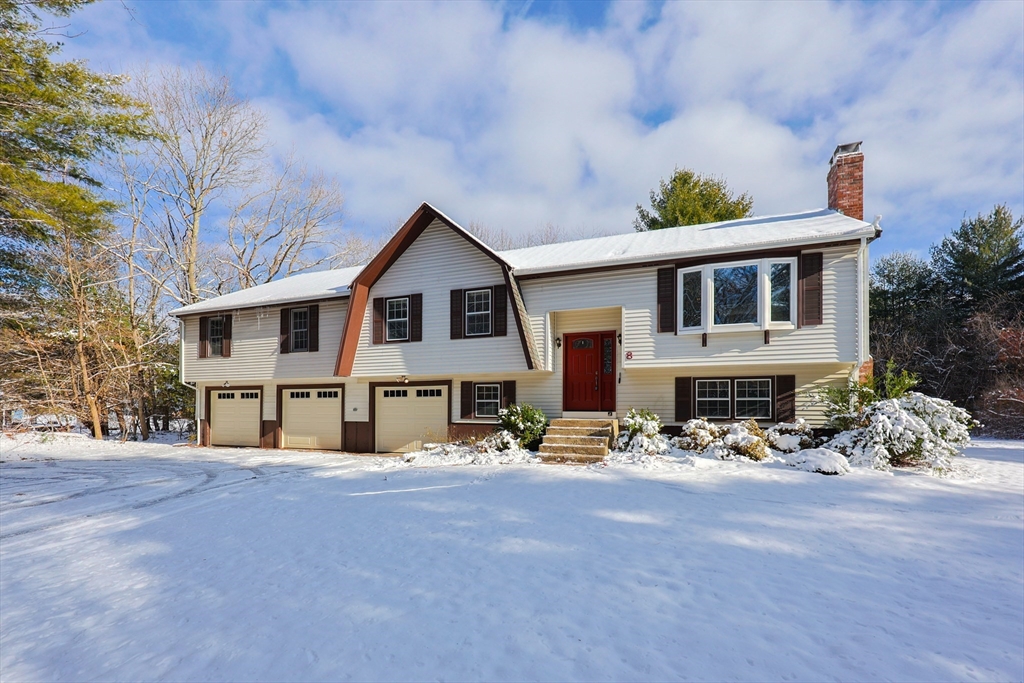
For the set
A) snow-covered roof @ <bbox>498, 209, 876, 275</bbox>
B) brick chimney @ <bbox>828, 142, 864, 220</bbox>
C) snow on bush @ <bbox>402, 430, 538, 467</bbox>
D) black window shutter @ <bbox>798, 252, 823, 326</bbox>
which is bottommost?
snow on bush @ <bbox>402, 430, 538, 467</bbox>

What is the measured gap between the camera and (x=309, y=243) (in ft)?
→ 95.0

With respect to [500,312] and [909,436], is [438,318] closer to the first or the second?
[500,312]

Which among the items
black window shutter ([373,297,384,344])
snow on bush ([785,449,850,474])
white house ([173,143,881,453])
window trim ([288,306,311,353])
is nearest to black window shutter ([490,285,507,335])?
white house ([173,143,881,453])

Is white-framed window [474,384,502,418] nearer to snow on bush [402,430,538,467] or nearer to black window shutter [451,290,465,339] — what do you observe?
snow on bush [402,430,538,467]

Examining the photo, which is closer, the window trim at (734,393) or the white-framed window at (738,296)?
the white-framed window at (738,296)

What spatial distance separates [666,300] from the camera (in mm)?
12164

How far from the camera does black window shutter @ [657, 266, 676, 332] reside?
12.1 m

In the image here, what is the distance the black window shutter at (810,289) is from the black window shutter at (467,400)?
29.2ft

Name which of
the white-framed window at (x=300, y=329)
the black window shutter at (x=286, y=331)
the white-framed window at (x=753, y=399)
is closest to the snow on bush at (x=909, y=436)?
the white-framed window at (x=753, y=399)

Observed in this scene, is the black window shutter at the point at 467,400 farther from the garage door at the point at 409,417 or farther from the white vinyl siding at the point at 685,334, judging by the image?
the white vinyl siding at the point at 685,334

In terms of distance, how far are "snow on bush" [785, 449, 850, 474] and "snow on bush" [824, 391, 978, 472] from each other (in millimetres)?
783

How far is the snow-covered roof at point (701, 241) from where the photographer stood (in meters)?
10.9

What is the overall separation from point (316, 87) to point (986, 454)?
19882mm

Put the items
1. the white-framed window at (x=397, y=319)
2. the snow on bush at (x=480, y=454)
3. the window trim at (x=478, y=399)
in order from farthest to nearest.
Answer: the white-framed window at (x=397, y=319), the window trim at (x=478, y=399), the snow on bush at (x=480, y=454)
